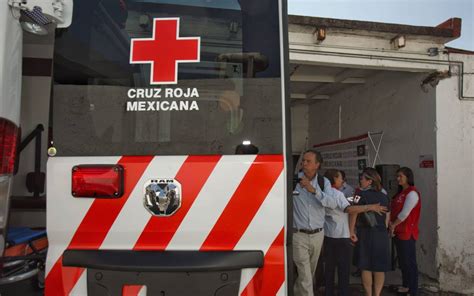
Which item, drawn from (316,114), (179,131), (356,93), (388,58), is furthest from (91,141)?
(316,114)

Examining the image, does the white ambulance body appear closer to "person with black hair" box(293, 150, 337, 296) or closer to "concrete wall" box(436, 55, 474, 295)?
"person with black hair" box(293, 150, 337, 296)

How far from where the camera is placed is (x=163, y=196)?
1.67m

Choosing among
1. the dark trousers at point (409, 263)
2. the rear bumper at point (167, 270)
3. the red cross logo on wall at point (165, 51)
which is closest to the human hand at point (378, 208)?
the dark trousers at point (409, 263)

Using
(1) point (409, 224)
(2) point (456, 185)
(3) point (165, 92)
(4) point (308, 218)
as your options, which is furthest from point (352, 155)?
(3) point (165, 92)

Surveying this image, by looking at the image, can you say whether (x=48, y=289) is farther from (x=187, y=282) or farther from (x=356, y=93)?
(x=356, y=93)

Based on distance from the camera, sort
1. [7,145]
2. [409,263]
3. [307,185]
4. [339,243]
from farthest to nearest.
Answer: [409,263]
[339,243]
[307,185]
[7,145]

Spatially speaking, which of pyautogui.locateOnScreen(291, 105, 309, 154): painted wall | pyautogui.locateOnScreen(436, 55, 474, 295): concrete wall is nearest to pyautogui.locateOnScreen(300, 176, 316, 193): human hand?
pyautogui.locateOnScreen(436, 55, 474, 295): concrete wall

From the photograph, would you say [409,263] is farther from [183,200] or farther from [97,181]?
[97,181]

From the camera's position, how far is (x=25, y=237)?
2.46 m

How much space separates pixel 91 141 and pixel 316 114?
373 inches

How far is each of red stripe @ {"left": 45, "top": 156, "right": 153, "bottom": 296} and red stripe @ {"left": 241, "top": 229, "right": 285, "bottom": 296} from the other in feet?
2.17

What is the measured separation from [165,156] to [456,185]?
5.25m

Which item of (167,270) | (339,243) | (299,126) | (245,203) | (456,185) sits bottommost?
(339,243)

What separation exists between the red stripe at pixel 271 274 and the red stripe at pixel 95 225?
661 mm
